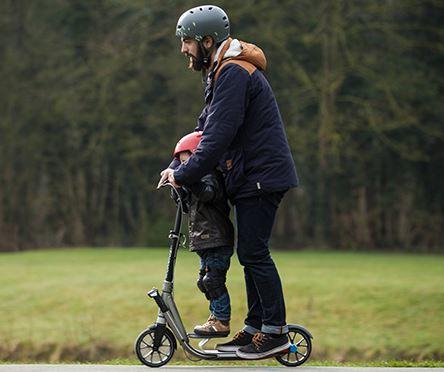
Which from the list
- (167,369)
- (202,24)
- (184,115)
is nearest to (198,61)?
(202,24)

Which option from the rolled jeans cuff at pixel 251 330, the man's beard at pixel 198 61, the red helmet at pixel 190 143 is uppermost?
the man's beard at pixel 198 61

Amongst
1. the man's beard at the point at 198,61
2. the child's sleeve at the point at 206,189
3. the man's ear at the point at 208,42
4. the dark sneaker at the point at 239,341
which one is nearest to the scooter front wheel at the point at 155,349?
the dark sneaker at the point at 239,341

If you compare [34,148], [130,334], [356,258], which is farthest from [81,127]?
[130,334]

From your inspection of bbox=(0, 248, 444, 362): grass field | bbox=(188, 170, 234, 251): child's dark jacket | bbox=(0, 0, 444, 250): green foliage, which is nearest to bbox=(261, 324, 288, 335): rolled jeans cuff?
bbox=(188, 170, 234, 251): child's dark jacket

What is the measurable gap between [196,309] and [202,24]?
6740 millimetres

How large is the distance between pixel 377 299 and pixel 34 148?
579 inches

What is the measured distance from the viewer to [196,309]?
12.0 m

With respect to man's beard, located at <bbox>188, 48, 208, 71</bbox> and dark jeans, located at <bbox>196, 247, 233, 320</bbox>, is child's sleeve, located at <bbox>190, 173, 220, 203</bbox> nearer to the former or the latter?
dark jeans, located at <bbox>196, 247, 233, 320</bbox>

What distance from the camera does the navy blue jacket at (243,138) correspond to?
5.55 m

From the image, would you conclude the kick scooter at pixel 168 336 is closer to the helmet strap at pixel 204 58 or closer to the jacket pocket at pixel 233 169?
the jacket pocket at pixel 233 169

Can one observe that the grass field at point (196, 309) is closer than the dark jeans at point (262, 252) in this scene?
No

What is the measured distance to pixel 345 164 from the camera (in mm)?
24188

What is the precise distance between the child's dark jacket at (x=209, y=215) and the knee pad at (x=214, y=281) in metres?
0.15

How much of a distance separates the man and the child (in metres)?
0.07
